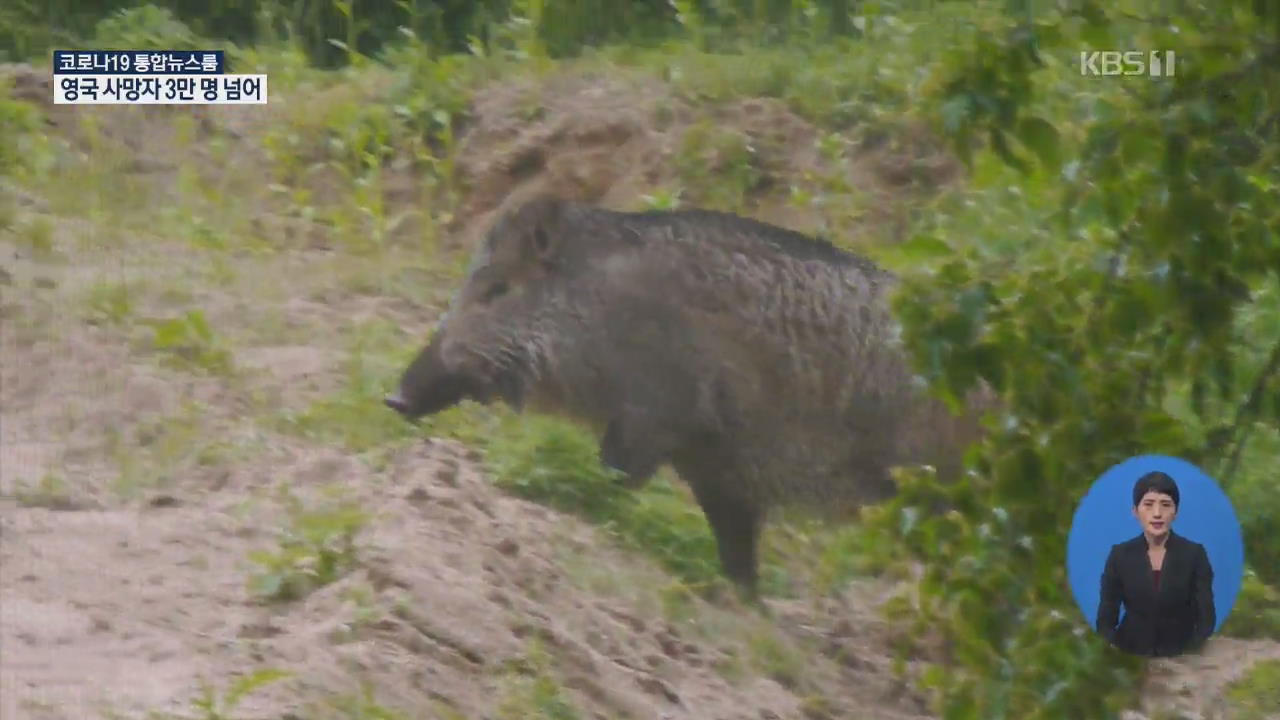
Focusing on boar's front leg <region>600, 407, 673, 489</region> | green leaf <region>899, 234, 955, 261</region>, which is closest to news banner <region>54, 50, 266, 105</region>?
boar's front leg <region>600, 407, 673, 489</region>

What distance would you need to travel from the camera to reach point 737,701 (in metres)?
3.61

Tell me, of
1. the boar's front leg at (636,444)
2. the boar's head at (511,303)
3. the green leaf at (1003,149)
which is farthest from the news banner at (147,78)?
the green leaf at (1003,149)

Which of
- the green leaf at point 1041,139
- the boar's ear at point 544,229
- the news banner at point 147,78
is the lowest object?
the boar's ear at point 544,229

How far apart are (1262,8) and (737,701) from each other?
190cm

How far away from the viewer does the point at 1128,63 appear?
2504 millimetres

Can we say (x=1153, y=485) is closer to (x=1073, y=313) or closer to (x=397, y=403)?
(x=1073, y=313)

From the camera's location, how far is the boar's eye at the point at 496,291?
407 cm

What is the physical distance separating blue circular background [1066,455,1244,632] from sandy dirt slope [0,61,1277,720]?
0.68 m

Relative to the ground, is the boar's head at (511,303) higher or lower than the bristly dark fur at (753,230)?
lower

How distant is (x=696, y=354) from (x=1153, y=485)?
166 cm

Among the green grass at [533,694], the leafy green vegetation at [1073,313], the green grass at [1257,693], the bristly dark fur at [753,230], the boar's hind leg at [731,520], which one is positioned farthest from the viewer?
the bristly dark fur at [753,230]

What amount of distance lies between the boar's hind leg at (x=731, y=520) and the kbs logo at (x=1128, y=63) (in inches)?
51.0

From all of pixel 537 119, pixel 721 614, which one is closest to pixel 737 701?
pixel 721 614

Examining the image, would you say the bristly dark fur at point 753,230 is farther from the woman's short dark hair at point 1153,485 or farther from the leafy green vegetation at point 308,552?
the woman's short dark hair at point 1153,485
